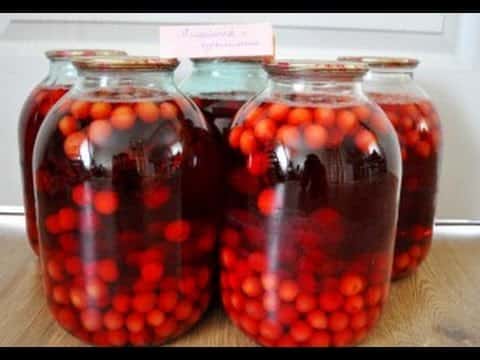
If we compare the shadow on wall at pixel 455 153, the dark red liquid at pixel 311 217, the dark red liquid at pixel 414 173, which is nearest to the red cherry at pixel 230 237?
Answer: the dark red liquid at pixel 311 217

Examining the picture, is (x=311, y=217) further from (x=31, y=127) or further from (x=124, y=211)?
(x=31, y=127)

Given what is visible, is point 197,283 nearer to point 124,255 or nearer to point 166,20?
point 124,255

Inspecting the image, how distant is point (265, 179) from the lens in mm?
492

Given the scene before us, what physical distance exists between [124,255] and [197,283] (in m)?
0.08

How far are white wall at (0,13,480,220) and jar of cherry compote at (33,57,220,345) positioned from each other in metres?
0.27

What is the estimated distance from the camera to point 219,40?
1.94ft

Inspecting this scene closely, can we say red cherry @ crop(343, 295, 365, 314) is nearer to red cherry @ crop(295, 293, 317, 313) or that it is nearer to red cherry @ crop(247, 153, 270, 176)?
red cherry @ crop(295, 293, 317, 313)

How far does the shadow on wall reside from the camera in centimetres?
78

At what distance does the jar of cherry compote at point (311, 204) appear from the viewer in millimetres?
476

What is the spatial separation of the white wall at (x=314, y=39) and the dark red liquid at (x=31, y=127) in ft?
0.51

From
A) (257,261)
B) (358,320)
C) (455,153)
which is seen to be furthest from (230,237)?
(455,153)

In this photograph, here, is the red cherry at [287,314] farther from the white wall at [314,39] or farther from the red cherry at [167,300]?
the white wall at [314,39]

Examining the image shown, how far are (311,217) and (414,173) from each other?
0.20 metres
